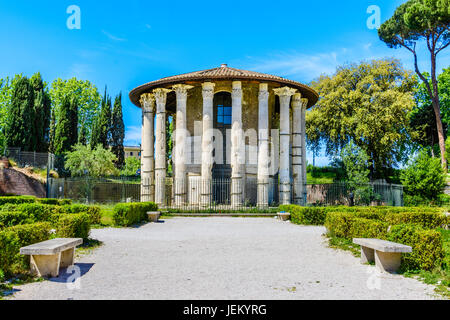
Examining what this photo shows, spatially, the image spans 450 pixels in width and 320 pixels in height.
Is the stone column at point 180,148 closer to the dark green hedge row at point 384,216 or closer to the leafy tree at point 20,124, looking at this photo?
the dark green hedge row at point 384,216

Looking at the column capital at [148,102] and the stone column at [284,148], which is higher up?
the column capital at [148,102]

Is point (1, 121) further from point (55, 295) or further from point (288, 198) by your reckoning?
point (55, 295)

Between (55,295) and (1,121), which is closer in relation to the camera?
(55,295)

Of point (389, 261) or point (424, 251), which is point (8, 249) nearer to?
point (389, 261)

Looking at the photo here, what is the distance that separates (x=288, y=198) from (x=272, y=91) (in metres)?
7.32

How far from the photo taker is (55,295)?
502 cm

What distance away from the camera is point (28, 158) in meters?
28.4

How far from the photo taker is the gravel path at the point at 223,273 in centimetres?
518

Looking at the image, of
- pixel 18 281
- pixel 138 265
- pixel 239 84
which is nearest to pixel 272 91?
pixel 239 84

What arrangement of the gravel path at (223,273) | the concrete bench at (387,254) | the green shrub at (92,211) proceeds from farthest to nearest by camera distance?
1. the green shrub at (92,211)
2. the concrete bench at (387,254)
3. the gravel path at (223,273)

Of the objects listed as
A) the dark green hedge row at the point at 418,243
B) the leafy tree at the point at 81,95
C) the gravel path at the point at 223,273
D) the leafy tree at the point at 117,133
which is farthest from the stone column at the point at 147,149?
the leafy tree at the point at 81,95

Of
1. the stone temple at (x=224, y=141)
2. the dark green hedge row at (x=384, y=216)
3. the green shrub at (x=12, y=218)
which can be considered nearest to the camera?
the green shrub at (x=12, y=218)

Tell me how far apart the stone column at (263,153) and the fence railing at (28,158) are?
16.0m

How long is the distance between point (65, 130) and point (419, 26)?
3238 centimetres
